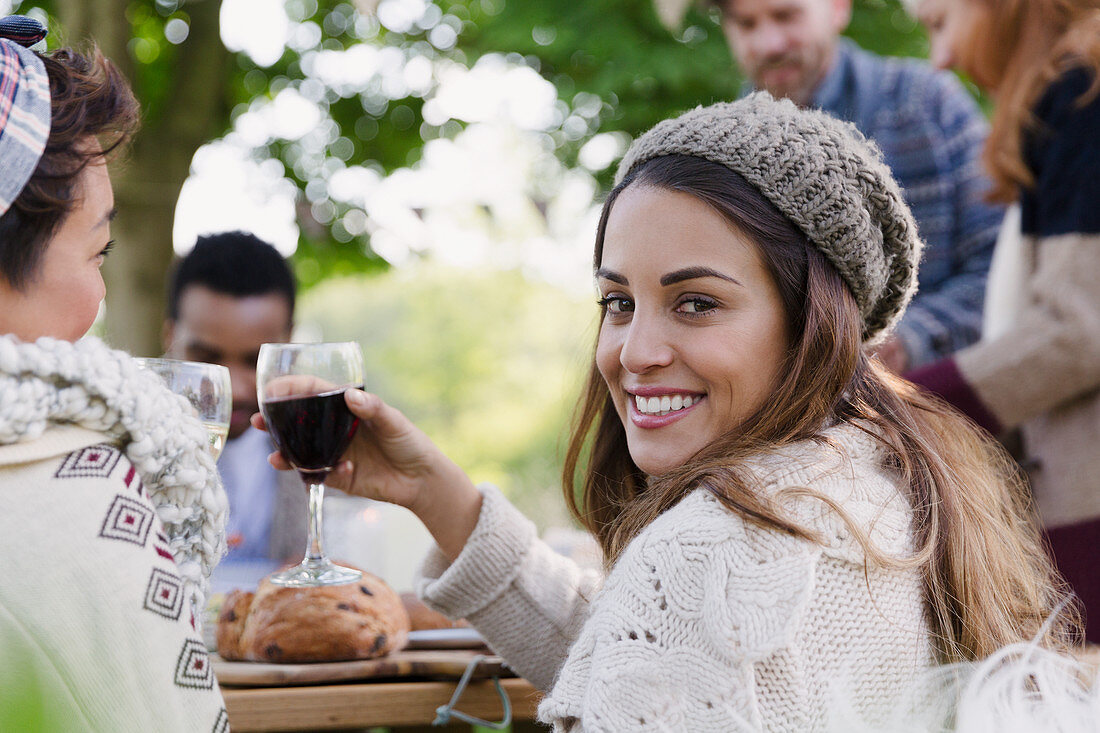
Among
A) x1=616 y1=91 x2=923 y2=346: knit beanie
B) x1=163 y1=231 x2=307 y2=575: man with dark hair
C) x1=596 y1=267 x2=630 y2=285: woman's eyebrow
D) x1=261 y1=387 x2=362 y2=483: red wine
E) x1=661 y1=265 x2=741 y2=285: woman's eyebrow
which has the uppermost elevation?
x1=616 y1=91 x2=923 y2=346: knit beanie

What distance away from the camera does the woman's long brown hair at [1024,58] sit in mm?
2504

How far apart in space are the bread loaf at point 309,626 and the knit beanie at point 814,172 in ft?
3.54

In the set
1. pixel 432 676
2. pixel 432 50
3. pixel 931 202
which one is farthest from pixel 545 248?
pixel 432 676

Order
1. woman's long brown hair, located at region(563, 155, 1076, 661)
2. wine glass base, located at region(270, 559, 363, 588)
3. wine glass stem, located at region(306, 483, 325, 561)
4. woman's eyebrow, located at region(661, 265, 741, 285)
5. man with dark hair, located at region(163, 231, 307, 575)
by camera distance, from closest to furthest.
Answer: woman's long brown hair, located at region(563, 155, 1076, 661)
woman's eyebrow, located at region(661, 265, 741, 285)
wine glass base, located at region(270, 559, 363, 588)
wine glass stem, located at region(306, 483, 325, 561)
man with dark hair, located at region(163, 231, 307, 575)

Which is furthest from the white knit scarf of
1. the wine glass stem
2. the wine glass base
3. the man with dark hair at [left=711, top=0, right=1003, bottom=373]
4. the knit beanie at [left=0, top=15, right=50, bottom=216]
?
the man with dark hair at [left=711, top=0, right=1003, bottom=373]

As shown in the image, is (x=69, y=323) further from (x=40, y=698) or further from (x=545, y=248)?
(x=545, y=248)

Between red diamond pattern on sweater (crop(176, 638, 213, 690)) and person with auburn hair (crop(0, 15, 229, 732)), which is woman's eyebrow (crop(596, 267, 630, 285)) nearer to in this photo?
person with auburn hair (crop(0, 15, 229, 732))

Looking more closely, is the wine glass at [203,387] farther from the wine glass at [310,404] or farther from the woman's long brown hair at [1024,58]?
the woman's long brown hair at [1024,58]

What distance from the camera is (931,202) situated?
343cm

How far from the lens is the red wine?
1987 millimetres

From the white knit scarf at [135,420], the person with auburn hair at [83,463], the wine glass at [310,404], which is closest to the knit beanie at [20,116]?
the person with auburn hair at [83,463]

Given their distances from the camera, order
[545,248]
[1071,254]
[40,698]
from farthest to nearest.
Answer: [545,248], [1071,254], [40,698]

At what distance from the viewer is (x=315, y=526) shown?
6.61ft

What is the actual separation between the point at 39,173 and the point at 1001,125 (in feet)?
7.45
